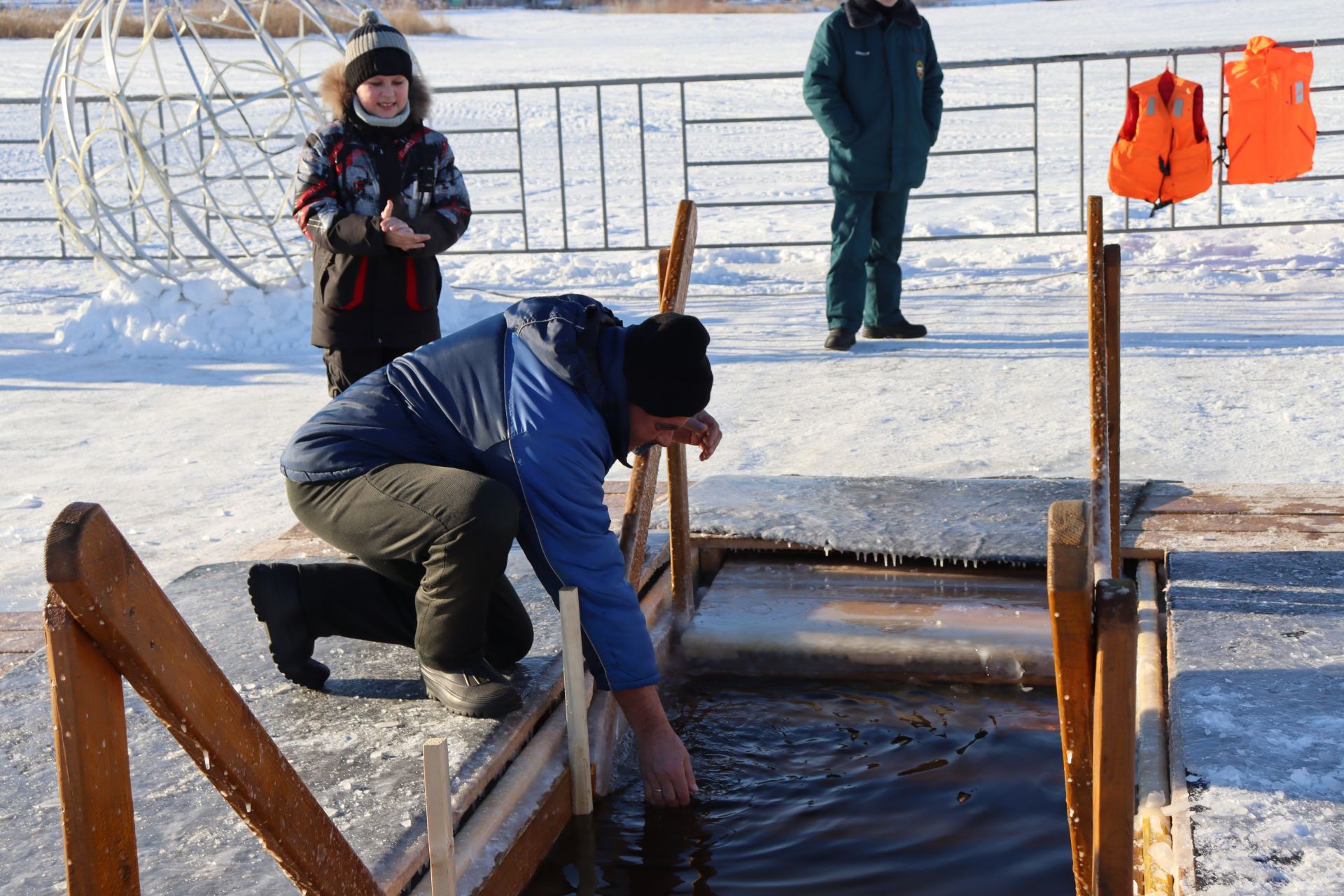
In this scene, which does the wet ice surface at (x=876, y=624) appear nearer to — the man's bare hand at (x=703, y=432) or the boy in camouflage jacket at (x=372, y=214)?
the man's bare hand at (x=703, y=432)

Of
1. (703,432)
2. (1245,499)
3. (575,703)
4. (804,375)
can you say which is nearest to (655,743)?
(575,703)

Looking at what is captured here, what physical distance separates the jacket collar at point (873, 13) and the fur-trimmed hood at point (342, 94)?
3132 millimetres

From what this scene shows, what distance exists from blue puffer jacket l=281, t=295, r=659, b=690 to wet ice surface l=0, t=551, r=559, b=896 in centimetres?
32

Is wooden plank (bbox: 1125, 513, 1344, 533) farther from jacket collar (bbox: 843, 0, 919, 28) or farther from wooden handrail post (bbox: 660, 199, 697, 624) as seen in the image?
jacket collar (bbox: 843, 0, 919, 28)

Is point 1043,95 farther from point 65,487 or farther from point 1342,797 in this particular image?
point 1342,797

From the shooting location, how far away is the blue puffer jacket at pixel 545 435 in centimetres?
262

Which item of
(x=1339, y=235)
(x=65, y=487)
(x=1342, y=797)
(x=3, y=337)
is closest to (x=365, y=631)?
(x=1342, y=797)

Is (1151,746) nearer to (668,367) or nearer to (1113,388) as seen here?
(1113,388)

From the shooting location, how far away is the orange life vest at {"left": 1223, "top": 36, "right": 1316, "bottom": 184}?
25.7 feet

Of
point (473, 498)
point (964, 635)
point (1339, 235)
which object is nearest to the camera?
point (473, 498)

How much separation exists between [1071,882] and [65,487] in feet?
12.7

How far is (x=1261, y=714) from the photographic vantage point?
2701 mm

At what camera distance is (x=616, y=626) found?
269cm

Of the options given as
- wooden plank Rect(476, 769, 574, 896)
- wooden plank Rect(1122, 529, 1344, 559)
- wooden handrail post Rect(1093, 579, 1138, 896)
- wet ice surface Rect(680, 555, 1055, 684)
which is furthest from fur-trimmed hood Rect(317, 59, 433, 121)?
wooden handrail post Rect(1093, 579, 1138, 896)
